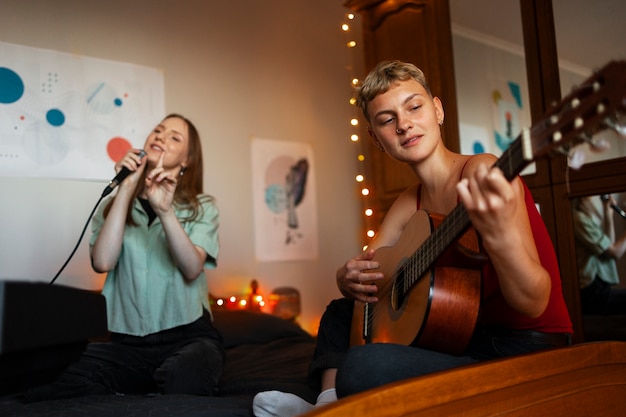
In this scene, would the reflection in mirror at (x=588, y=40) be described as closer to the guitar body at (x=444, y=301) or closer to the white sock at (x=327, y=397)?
the guitar body at (x=444, y=301)

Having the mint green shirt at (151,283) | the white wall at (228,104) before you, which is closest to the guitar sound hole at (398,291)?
the mint green shirt at (151,283)

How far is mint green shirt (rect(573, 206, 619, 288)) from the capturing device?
6.98ft

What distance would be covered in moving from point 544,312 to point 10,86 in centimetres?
239

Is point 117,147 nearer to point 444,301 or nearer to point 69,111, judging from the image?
point 69,111

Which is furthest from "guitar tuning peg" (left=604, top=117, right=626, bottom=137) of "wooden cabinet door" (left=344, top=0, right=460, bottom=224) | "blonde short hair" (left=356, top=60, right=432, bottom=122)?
"wooden cabinet door" (left=344, top=0, right=460, bottom=224)

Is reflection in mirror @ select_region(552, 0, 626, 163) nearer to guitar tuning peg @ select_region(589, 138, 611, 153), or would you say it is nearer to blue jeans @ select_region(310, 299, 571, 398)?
blue jeans @ select_region(310, 299, 571, 398)

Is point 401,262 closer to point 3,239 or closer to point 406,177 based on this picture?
point 406,177

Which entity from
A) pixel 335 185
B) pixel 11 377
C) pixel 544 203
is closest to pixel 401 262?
pixel 11 377

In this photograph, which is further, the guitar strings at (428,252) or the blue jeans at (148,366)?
the blue jeans at (148,366)

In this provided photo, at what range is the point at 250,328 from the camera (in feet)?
8.21

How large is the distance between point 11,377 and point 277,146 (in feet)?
8.77

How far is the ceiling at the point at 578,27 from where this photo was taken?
2145mm

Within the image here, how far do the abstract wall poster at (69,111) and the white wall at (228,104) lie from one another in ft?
0.21

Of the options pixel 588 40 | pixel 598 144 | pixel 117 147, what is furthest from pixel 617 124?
pixel 117 147
